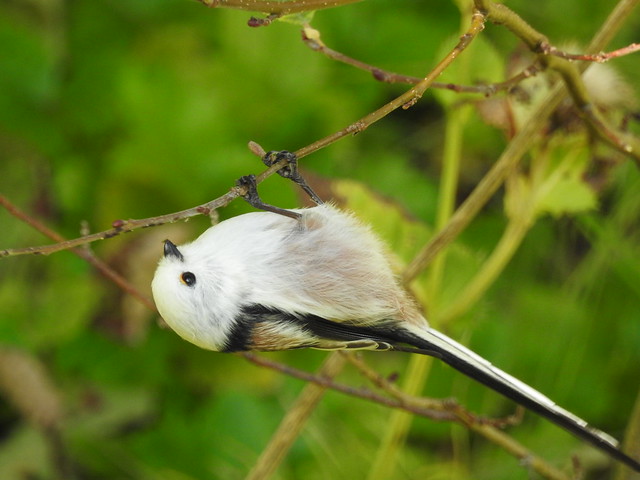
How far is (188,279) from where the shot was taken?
3.29 feet

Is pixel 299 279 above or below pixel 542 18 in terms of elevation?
below

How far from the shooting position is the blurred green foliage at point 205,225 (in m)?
1.85

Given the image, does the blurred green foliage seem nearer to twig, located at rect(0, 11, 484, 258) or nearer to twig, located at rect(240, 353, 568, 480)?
twig, located at rect(240, 353, 568, 480)

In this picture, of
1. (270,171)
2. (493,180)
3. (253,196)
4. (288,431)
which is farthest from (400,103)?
(288,431)

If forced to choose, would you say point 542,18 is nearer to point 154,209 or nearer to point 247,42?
point 247,42

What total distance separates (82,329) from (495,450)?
42.6 inches

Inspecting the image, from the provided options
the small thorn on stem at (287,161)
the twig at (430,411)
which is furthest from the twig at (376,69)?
the twig at (430,411)

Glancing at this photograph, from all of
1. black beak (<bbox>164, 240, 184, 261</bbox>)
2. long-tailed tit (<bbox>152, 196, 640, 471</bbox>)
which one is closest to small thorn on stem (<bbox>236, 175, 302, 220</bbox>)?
long-tailed tit (<bbox>152, 196, 640, 471</bbox>)

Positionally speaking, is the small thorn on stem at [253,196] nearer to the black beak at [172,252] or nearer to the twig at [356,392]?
the black beak at [172,252]

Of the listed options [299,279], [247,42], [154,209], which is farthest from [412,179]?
[299,279]

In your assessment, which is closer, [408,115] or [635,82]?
[635,82]

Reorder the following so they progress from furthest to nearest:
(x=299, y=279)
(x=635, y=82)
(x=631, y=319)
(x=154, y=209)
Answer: (x=635, y=82)
(x=631, y=319)
(x=154, y=209)
(x=299, y=279)

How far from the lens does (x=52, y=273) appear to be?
199 cm

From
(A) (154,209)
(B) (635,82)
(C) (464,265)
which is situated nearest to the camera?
(C) (464,265)
